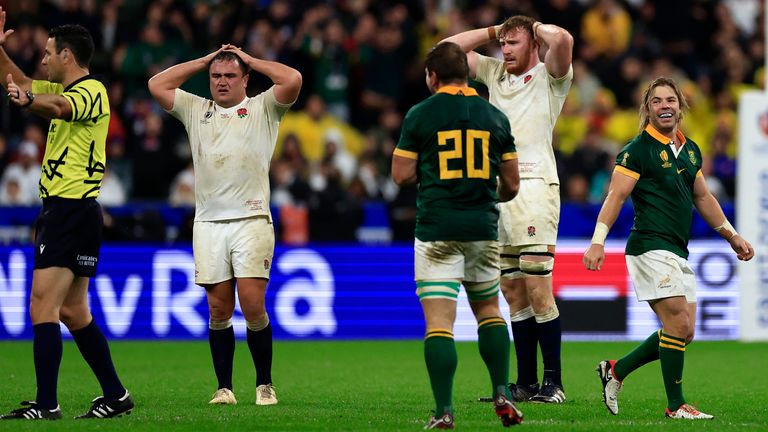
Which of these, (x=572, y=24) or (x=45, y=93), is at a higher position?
(x=572, y=24)

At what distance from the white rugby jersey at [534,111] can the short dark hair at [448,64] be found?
2.14m

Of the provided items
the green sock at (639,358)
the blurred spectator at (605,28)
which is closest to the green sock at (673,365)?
the green sock at (639,358)

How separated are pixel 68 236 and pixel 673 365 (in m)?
4.00

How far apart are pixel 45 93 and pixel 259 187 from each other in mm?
1846

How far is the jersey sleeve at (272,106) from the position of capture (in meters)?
10.2

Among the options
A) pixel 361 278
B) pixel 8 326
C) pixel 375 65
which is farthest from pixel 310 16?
pixel 8 326

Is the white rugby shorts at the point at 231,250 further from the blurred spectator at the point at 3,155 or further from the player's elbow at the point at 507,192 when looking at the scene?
the blurred spectator at the point at 3,155

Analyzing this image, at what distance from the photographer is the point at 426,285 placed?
26.7ft

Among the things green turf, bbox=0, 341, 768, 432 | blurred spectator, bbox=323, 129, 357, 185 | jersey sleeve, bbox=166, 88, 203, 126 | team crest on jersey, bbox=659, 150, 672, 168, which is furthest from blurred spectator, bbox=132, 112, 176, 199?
team crest on jersey, bbox=659, 150, 672, 168

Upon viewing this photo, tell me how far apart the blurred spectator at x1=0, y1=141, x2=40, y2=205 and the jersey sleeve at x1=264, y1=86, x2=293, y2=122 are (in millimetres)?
8805

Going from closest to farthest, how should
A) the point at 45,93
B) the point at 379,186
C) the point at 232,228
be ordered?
the point at 45,93 < the point at 232,228 < the point at 379,186

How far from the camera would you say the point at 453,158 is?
806 cm

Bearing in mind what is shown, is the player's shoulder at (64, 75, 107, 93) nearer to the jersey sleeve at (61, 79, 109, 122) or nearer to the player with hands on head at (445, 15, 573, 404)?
the jersey sleeve at (61, 79, 109, 122)

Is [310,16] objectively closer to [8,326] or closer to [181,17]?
[181,17]
